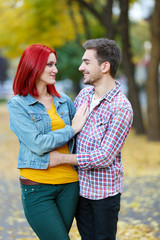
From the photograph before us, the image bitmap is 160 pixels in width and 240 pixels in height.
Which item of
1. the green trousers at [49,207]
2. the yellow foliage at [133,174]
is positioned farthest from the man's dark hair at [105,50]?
the yellow foliage at [133,174]

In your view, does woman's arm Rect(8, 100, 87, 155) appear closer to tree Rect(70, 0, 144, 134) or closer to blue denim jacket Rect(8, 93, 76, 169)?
blue denim jacket Rect(8, 93, 76, 169)

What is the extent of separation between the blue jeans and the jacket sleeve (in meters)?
0.54

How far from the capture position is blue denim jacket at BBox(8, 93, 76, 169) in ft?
9.31

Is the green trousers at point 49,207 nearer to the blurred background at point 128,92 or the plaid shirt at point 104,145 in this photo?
the plaid shirt at point 104,145

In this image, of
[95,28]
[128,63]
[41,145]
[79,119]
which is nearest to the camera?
[41,145]

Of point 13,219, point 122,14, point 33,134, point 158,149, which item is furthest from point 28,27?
point 33,134

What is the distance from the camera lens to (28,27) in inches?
632

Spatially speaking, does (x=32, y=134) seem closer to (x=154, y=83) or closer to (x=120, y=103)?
(x=120, y=103)

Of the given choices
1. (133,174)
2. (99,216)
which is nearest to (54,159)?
(99,216)

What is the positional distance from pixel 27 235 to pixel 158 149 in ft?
23.8

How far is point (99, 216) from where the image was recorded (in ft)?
9.84

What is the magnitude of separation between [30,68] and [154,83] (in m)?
10.1

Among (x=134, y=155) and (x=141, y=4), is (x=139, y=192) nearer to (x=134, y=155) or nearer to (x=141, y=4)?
(x=134, y=155)

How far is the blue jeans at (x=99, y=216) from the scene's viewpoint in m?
2.99
